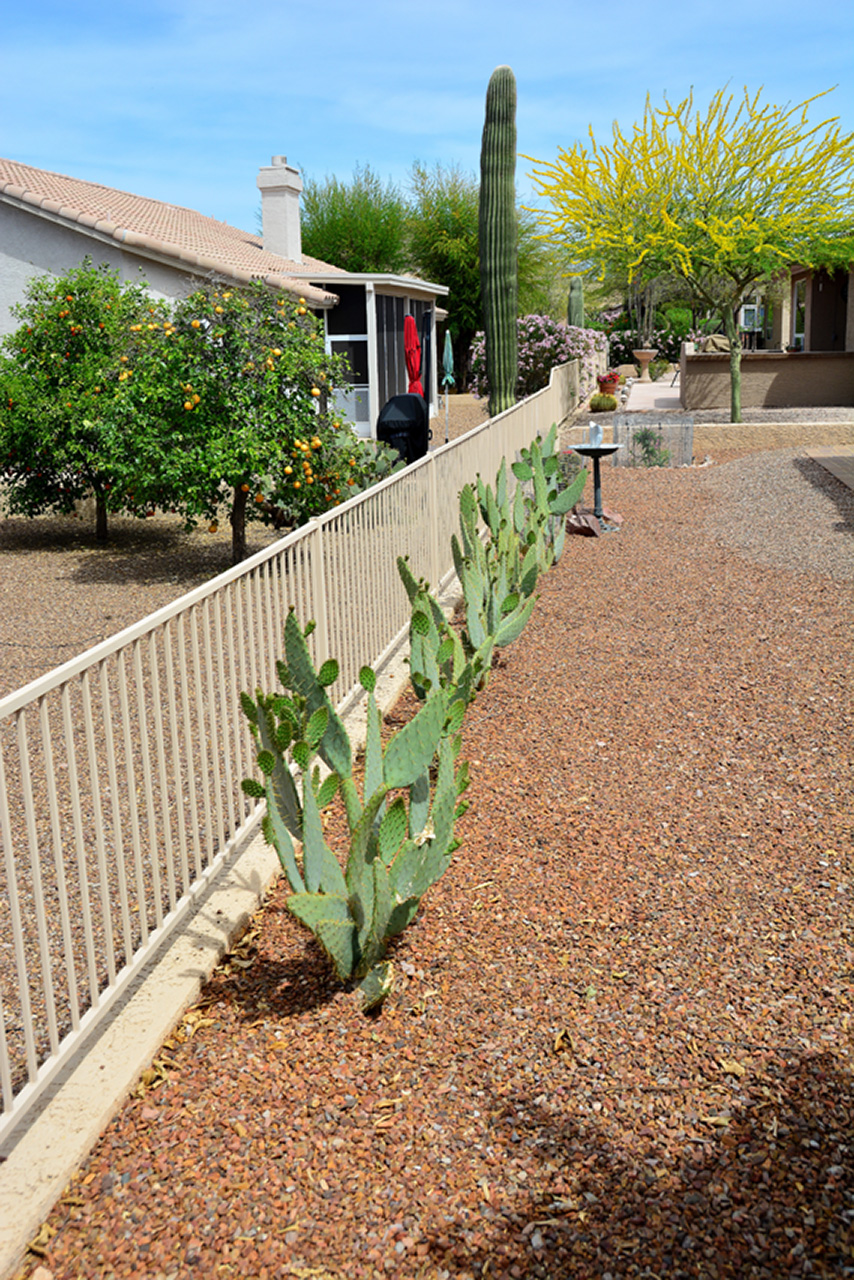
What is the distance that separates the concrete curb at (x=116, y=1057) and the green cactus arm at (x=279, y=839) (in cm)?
44

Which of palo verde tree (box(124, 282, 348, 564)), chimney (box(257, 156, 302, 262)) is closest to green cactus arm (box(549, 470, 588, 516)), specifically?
palo verde tree (box(124, 282, 348, 564))

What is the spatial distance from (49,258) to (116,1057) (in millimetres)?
14698

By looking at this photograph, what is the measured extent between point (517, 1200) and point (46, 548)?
10578mm

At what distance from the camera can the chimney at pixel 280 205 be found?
82.0 ft

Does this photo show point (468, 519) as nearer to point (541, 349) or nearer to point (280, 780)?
point (280, 780)

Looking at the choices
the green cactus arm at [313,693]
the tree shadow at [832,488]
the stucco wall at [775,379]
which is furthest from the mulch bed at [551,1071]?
the stucco wall at [775,379]

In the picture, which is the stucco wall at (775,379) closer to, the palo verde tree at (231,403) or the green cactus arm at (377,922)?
the palo verde tree at (231,403)

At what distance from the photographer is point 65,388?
38.6 feet

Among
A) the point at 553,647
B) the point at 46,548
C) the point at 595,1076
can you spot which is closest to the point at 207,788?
the point at 595,1076

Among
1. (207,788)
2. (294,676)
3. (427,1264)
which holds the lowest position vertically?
(427,1264)

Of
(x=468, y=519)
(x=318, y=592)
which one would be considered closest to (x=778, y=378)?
(x=468, y=519)

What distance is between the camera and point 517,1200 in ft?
8.38

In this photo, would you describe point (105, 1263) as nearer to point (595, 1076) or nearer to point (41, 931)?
point (41, 931)

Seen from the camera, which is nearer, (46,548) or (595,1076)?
(595,1076)
